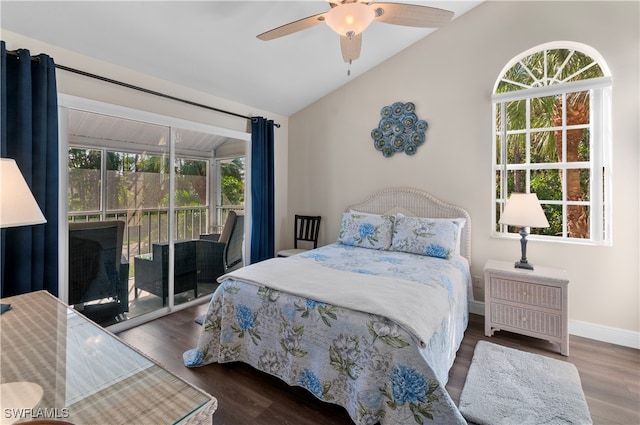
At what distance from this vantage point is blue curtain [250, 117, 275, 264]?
13.2 feet

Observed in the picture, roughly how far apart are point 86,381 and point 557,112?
3.95 m

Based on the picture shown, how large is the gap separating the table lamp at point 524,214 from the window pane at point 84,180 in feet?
11.9

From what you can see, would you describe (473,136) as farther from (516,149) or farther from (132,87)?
(132,87)

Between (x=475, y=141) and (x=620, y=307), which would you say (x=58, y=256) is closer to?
(x=475, y=141)

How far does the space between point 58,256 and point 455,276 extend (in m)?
3.15

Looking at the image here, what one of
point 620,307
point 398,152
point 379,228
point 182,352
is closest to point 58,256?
point 182,352

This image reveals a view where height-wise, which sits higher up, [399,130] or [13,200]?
[399,130]

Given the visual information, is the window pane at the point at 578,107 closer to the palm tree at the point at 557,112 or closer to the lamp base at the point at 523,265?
the palm tree at the point at 557,112


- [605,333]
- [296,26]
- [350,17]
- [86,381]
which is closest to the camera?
[86,381]

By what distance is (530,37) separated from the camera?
2934 millimetres

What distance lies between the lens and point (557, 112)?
2979 millimetres

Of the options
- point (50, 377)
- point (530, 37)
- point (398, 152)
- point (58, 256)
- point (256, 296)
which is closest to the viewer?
point (50, 377)

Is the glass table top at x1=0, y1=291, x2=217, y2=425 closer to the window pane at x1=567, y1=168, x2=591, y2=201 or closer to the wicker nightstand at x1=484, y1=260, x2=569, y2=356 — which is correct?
the wicker nightstand at x1=484, y1=260, x2=569, y2=356

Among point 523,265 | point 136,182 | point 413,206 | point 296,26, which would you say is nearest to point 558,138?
point 523,265
